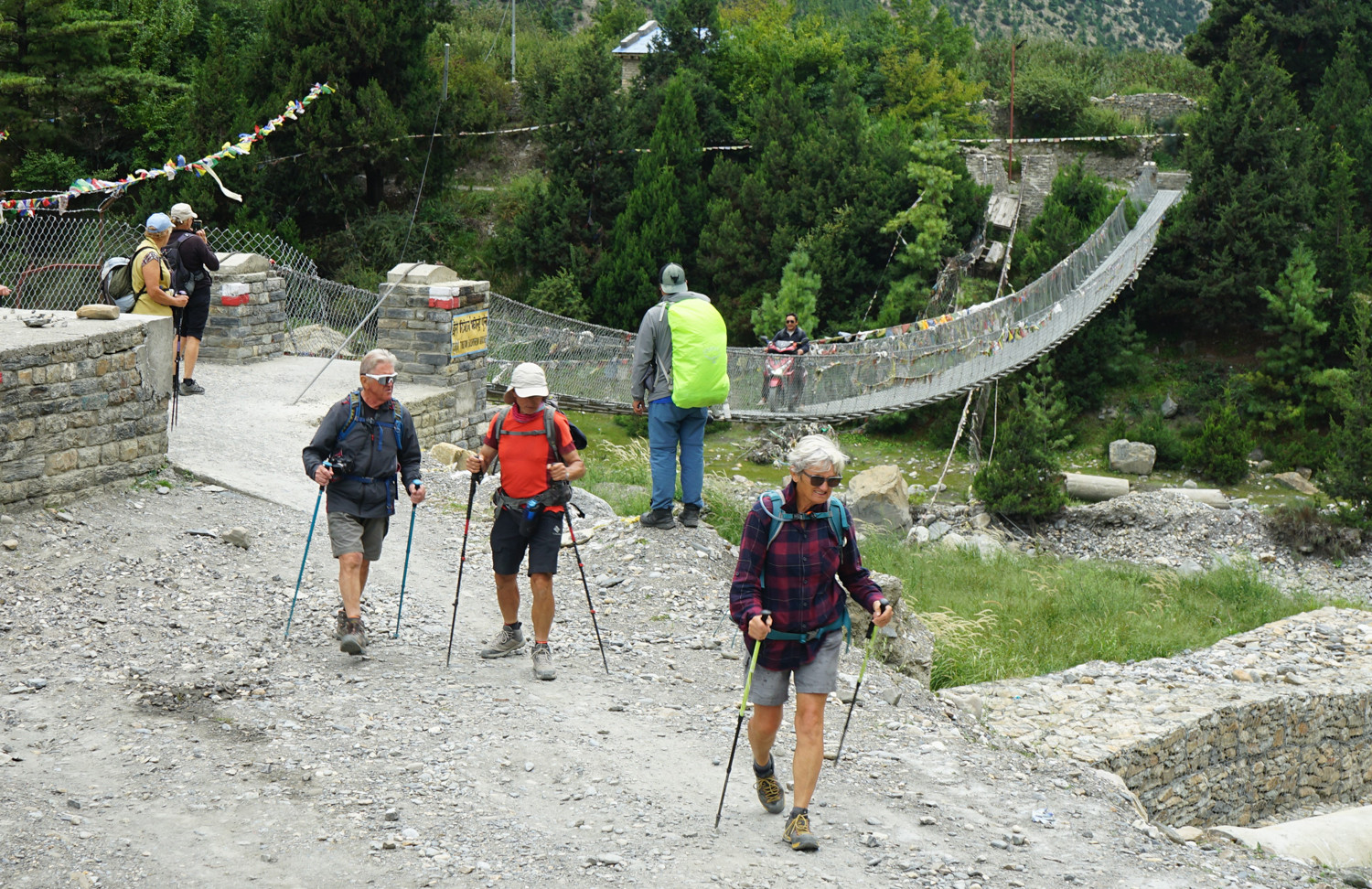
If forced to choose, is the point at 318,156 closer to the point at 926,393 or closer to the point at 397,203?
the point at 397,203

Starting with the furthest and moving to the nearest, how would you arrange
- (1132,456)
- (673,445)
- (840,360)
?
(1132,456)
(840,360)
(673,445)

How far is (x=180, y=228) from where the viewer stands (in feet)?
30.7

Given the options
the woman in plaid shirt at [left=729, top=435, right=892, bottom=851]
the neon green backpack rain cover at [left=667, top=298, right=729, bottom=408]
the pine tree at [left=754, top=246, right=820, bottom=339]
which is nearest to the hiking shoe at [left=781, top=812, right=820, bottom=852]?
the woman in plaid shirt at [left=729, top=435, right=892, bottom=851]

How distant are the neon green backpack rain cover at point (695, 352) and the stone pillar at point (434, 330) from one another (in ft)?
14.4

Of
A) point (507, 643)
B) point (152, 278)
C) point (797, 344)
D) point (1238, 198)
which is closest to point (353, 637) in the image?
point (507, 643)

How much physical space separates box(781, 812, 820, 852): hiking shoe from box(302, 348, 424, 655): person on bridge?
6.99 feet

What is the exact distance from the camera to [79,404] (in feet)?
23.1

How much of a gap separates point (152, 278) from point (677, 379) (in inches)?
164

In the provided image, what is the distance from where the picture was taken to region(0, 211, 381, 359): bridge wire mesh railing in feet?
40.7

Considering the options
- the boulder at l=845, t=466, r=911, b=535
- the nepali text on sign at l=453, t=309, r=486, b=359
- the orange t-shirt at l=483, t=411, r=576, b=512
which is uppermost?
the orange t-shirt at l=483, t=411, r=576, b=512

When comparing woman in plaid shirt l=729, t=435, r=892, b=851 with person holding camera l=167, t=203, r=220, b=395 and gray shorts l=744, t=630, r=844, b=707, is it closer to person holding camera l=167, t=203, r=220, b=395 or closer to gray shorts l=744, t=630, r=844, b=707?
gray shorts l=744, t=630, r=844, b=707

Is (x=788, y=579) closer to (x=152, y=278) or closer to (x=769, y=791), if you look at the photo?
(x=769, y=791)

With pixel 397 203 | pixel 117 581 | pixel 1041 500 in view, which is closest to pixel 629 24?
pixel 397 203

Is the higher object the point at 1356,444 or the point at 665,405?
the point at 665,405
